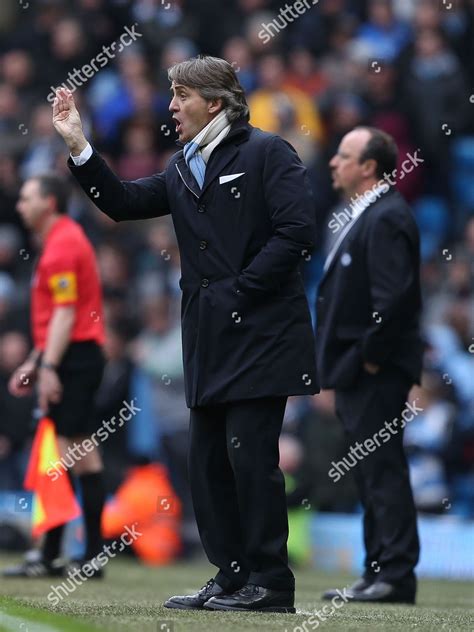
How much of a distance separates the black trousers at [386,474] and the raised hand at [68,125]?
229 centimetres

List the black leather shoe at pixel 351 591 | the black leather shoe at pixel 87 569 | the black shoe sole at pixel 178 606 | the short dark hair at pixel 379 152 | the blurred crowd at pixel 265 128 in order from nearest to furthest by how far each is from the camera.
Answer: the black shoe sole at pixel 178 606
the black leather shoe at pixel 351 591
the short dark hair at pixel 379 152
the black leather shoe at pixel 87 569
the blurred crowd at pixel 265 128

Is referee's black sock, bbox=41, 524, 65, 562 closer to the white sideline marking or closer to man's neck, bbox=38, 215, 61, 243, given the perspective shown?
man's neck, bbox=38, 215, 61, 243

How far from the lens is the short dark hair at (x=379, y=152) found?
819cm

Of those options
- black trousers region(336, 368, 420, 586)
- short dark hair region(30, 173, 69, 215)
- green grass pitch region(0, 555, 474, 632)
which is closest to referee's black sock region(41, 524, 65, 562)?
green grass pitch region(0, 555, 474, 632)

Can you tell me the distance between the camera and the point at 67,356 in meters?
9.18

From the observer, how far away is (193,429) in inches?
254

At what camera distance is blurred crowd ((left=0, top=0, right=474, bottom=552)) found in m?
12.4

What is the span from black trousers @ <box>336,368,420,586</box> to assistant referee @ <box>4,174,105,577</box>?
1936 mm

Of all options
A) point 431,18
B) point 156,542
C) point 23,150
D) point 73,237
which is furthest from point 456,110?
point 73,237

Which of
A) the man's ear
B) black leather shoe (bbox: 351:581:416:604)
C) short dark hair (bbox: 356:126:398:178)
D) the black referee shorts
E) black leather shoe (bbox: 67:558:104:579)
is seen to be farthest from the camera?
the black referee shorts

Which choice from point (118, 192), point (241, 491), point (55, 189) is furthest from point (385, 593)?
point (55, 189)

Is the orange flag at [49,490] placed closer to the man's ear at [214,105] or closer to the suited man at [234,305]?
the suited man at [234,305]

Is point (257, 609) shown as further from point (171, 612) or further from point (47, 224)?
point (47, 224)

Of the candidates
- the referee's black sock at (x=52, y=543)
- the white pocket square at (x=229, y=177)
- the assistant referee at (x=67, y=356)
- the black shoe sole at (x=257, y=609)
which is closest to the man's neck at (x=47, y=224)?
the assistant referee at (x=67, y=356)
